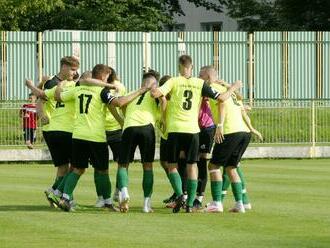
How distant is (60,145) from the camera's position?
16.7 meters

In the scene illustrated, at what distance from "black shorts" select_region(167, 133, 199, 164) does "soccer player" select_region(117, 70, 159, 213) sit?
9.3 inches

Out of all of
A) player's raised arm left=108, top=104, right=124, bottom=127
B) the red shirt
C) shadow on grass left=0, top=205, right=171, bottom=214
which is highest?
player's raised arm left=108, top=104, right=124, bottom=127

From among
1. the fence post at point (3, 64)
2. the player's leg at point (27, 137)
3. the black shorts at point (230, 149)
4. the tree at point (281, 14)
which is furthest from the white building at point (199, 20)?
the black shorts at point (230, 149)

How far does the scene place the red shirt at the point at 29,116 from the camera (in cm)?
3044

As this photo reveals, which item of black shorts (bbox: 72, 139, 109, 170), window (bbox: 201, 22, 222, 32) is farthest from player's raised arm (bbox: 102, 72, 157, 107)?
window (bbox: 201, 22, 222, 32)

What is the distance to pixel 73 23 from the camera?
51312mm

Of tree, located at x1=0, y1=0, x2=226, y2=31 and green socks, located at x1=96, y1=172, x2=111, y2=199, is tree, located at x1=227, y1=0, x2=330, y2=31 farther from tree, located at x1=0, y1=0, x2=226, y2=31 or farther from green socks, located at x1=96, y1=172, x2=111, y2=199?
green socks, located at x1=96, y1=172, x2=111, y2=199

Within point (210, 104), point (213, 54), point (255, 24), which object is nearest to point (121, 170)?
point (210, 104)

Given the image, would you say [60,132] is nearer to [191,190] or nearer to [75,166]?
[75,166]

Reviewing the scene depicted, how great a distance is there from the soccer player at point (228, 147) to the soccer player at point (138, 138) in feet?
2.72

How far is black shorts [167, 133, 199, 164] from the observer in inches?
621

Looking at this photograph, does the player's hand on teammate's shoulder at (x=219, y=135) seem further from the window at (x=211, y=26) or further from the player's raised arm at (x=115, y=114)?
the window at (x=211, y=26)

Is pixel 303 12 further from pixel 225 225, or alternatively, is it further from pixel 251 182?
pixel 225 225

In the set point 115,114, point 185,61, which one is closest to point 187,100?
point 185,61
